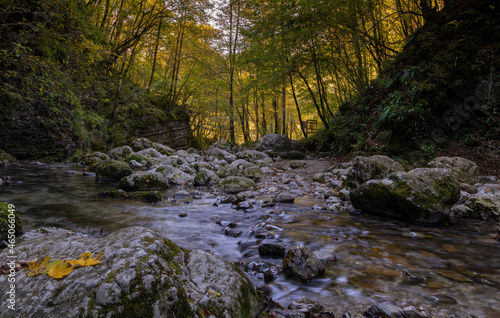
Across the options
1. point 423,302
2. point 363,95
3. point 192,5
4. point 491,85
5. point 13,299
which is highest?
point 192,5

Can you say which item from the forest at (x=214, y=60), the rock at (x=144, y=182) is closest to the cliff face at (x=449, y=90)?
the forest at (x=214, y=60)

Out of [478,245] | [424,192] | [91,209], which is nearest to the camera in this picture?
[478,245]

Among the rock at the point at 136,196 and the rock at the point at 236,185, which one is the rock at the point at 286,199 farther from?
the rock at the point at 136,196

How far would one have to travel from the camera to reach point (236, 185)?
257 inches

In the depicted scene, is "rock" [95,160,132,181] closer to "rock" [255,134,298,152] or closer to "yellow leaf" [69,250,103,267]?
"yellow leaf" [69,250,103,267]

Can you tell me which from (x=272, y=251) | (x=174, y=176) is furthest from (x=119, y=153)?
(x=272, y=251)

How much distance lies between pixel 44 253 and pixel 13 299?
47cm

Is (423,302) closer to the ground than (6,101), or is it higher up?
closer to the ground

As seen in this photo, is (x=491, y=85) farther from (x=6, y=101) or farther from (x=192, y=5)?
(x=6, y=101)

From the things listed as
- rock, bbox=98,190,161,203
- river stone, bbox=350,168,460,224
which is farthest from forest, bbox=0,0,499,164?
river stone, bbox=350,168,460,224

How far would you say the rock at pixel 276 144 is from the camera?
1441cm

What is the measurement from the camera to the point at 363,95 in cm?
1141

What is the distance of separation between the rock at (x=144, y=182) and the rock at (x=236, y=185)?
1.69 meters

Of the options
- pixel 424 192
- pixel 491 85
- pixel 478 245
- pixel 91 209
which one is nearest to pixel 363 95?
pixel 491 85
